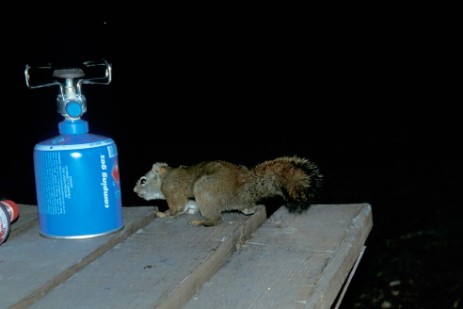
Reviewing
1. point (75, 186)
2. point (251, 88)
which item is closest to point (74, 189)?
point (75, 186)

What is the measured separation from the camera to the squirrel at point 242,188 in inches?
66.2

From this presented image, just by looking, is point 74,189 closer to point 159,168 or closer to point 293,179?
point 293,179

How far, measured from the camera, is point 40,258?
1.31m

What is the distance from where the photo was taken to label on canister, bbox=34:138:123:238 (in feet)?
4.71

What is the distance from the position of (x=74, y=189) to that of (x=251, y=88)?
9.21 m

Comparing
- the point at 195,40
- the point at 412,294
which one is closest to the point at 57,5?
Answer: the point at 195,40

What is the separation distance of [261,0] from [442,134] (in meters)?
3.35

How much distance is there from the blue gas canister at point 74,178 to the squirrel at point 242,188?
0.74 ft

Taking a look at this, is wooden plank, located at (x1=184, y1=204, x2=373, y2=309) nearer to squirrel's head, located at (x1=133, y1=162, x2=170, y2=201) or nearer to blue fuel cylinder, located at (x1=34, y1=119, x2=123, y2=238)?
blue fuel cylinder, located at (x1=34, y1=119, x2=123, y2=238)

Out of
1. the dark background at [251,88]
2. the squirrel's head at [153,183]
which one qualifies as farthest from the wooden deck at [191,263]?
the dark background at [251,88]

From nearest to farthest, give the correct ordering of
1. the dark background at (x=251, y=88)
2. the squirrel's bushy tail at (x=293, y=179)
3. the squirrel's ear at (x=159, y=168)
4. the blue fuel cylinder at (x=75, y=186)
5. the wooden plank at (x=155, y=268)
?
the wooden plank at (x=155, y=268) < the blue fuel cylinder at (x=75, y=186) < the squirrel's bushy tail at (x=293, y=179) < the squirrel's ear at (x=159, y=168) < the dark background at (x=251, y=88)

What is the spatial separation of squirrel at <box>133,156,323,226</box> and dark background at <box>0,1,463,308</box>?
143 inches

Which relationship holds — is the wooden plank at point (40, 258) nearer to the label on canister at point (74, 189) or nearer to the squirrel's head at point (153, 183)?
the label on canister at point (74, 189)

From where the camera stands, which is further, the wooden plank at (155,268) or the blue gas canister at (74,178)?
the blue gas canister at (74,178)
